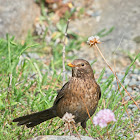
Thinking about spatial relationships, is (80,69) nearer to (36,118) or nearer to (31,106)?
(36,118)

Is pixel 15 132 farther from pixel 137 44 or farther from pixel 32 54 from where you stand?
pixel 137 44

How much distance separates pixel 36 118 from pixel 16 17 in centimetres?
391

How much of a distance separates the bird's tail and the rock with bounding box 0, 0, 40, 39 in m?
3.47

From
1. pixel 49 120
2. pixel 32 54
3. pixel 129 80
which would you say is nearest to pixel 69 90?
pixel 49 120

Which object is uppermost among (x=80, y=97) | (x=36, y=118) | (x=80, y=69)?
(x=80, y=69)

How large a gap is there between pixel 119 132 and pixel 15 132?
4.15 feet

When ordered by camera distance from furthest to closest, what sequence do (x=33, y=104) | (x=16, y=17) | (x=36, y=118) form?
(x=16, y=17), (x=33, y=104), (x=36, y=118)

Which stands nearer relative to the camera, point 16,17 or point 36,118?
point 36,118

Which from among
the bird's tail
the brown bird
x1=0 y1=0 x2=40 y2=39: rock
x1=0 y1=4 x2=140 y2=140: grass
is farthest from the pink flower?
x1=0 y1=0 x2=40 y2=39: rock

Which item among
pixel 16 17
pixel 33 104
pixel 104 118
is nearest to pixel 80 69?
pixel 33 104

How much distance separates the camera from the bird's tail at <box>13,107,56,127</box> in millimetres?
3557

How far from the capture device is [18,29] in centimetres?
707

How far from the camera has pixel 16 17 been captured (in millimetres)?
7059

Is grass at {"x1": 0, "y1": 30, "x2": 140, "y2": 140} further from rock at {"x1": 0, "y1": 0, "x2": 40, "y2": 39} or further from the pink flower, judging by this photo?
rock at {"x1": 0, "y1": 0, "x2": 40, "y2": 39}
